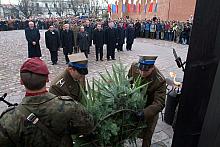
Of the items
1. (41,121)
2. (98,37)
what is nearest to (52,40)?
(98,37)

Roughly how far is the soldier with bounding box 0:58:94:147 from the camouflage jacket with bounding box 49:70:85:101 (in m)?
1.12

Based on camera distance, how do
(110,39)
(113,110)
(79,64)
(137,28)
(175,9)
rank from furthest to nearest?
(175,9) → (137,28) → (110,39) → (79,64) → (113,110)

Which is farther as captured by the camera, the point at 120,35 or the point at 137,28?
the point at 137,28

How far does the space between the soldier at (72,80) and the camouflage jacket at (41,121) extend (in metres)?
1.07

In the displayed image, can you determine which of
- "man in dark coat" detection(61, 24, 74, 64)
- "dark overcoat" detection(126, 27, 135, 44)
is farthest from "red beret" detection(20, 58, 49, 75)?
"dark overcoat" detection(126, 27, 135, 44)

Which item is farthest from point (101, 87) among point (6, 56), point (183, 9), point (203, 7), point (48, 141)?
point (183, 9)

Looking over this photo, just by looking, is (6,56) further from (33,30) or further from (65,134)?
(65,134)

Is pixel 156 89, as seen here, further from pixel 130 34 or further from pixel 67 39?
pixel 130 34

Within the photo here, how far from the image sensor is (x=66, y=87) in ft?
10.1

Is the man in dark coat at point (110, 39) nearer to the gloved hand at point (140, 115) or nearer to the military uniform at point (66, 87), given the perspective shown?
the military uniform at point (66, 87)

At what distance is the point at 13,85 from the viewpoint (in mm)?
7676

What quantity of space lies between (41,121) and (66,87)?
128 cm

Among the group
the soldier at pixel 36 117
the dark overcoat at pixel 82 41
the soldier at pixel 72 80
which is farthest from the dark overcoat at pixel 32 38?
the soldier at pixel 36 117

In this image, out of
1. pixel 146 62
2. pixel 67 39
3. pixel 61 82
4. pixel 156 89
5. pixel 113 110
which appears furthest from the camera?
pixel 67 39
